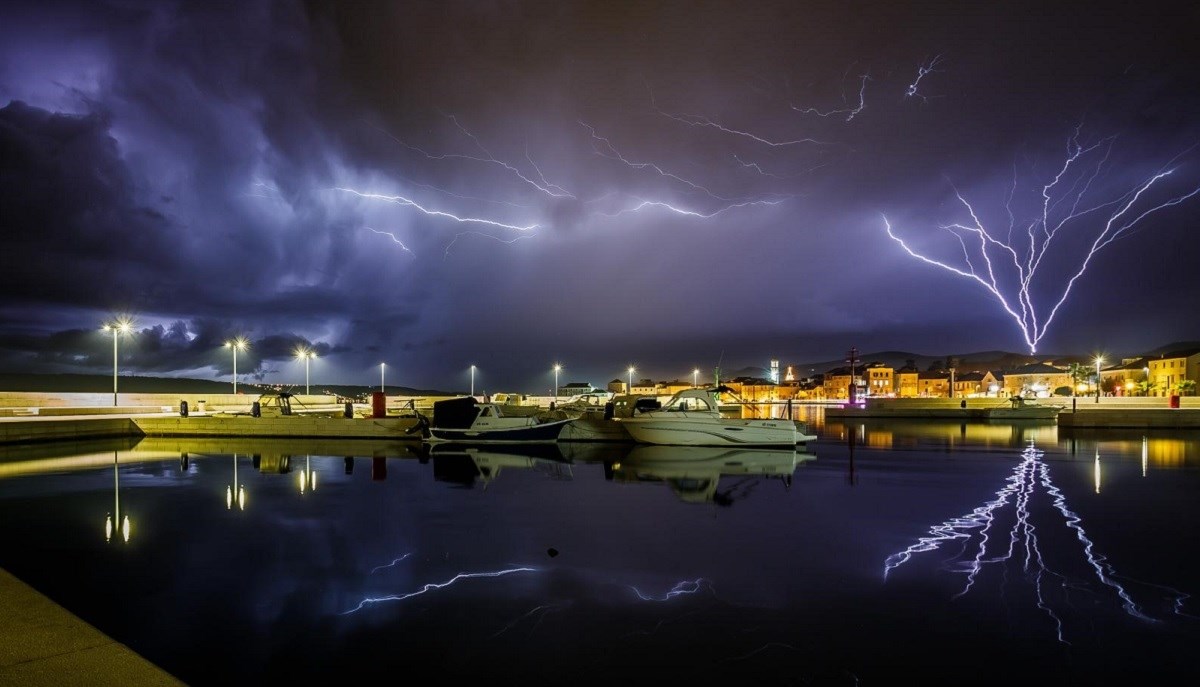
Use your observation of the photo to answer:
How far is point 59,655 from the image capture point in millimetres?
4875

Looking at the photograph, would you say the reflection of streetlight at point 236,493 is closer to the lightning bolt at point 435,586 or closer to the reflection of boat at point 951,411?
the lightning bolt at point 435,586

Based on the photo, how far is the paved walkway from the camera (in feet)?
14.6

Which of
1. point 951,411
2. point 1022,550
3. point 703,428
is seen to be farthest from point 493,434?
point 951,411

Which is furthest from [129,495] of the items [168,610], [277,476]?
[168,610]

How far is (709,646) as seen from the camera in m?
7.50

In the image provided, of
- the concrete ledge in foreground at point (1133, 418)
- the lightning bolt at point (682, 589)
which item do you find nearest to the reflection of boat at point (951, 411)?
the concrete ledge in foreground at point (1133, 418)

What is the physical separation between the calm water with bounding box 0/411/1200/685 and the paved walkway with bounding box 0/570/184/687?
1.70 meters

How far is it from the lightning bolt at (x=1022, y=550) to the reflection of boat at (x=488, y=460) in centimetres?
1232

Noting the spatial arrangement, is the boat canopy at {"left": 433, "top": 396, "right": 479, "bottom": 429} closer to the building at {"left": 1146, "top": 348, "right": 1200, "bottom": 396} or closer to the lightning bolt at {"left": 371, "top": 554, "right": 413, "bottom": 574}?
the lightning bolt at {"left": 371, "top": 554, "right": 413, "bottom": 574}

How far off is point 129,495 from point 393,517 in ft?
27.8

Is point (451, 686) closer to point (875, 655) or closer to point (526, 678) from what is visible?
point (526, 678)

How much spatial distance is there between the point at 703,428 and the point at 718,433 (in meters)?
0.83

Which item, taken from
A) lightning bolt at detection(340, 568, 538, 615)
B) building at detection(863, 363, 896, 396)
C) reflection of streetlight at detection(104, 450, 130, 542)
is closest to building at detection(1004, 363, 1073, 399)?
building at detection(863, 363, 896, 396)

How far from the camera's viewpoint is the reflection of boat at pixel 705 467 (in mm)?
19320
